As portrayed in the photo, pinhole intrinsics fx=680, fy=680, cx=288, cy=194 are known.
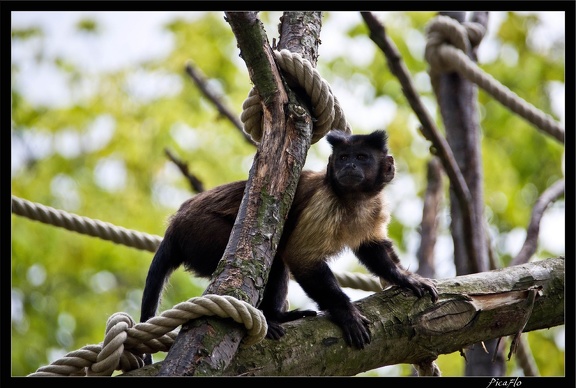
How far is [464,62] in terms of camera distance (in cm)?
654

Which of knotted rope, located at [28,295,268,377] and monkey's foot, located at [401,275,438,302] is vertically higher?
monkey's foot, located at [401,275,438,302]

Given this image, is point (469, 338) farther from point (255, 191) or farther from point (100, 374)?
point (100, 374)

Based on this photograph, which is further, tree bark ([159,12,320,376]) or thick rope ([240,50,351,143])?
thick rope ([240,50,351,143])

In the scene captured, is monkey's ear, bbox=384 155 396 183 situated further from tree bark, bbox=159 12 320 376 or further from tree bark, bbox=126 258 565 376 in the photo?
tree bark, bbox=159 12 320 376

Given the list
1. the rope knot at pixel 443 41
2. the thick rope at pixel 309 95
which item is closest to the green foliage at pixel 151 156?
the rope knot at pixel 443 41

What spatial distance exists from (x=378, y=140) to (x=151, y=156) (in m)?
7.65

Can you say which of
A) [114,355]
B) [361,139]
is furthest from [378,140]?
[114,355]

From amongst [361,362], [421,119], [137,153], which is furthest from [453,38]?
[137,153]

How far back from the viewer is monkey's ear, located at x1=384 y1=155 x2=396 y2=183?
5.57 m

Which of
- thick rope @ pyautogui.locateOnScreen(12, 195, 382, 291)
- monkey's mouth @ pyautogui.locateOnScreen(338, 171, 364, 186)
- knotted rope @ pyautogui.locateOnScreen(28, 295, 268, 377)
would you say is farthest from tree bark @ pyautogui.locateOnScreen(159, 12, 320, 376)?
thick rope @ pyautogui.locateOnScreen(12, 195, 382, 291)

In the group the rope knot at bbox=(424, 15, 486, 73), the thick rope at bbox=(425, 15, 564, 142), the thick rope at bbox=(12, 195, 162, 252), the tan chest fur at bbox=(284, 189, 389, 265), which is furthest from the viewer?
the rope knot at bbox=(424, 15, 486, 73)

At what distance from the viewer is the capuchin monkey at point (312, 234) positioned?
4.68 m

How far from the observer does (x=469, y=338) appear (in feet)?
12.9

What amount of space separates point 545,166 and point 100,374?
31.0 ft
